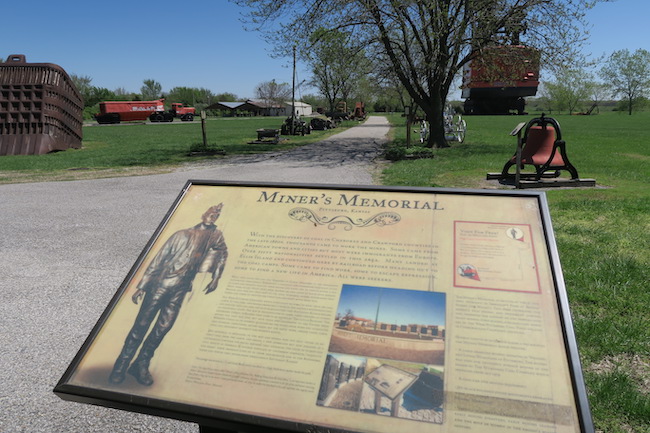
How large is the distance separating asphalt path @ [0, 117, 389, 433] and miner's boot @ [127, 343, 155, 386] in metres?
0.90

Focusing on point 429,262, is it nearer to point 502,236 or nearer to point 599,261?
point 502,236

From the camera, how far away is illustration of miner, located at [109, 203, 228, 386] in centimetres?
166

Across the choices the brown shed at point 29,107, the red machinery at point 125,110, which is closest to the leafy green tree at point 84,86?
the red machinery at point 125,110

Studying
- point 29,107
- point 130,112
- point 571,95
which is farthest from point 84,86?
point 571,95

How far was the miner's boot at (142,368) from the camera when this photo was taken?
160cm

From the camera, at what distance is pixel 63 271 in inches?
178

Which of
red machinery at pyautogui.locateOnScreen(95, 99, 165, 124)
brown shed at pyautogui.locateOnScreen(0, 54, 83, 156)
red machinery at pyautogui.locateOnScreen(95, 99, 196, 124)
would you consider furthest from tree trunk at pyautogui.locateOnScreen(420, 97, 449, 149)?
red machinery at pyautogui.locateOnScreen(95, 99, 165, 124)

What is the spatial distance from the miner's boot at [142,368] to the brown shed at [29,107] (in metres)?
17.3

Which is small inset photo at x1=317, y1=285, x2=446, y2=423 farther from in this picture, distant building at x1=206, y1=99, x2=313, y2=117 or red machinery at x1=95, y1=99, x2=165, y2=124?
distant building at x1=206, y1=99, x2=313, y2=117

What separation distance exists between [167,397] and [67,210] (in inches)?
264

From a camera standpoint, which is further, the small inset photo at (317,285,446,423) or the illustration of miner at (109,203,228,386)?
the illustration of miner at (109,203,228,386)

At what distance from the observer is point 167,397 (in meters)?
1.55

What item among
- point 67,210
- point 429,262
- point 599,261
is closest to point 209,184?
point 429,262

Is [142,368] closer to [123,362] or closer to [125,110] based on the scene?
[123,362]
